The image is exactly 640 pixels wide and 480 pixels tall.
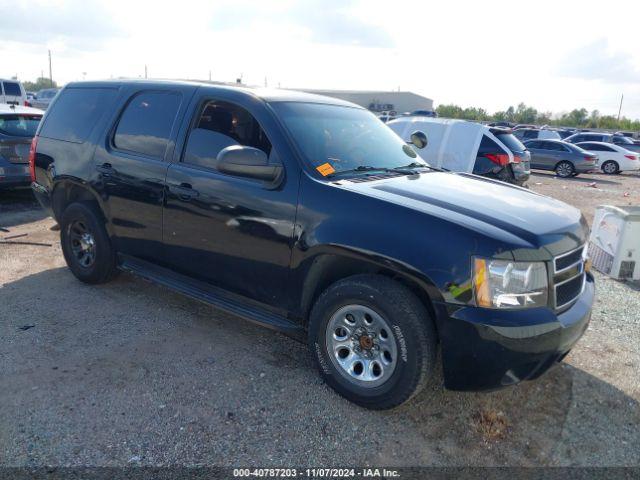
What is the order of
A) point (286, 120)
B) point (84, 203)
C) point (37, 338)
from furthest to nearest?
point (84, 203) < point (37, 338) < point (286, 120)

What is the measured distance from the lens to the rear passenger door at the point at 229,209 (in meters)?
3.52

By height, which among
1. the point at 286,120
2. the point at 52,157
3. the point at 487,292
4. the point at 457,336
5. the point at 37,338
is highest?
the point at 286,120

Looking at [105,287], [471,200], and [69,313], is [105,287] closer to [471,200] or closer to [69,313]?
[69,313]

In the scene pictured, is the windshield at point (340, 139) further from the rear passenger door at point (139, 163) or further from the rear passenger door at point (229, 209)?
the rear passenger door at point (139, 163)

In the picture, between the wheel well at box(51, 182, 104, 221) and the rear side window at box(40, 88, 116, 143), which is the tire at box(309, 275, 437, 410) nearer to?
the wheel well at box(51, 182, 104, 221)

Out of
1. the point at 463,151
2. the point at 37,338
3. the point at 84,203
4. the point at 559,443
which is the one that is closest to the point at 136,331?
the point at 37,338

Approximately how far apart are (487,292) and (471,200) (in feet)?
2.53

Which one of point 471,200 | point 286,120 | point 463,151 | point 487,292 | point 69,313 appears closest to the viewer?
point 487,292

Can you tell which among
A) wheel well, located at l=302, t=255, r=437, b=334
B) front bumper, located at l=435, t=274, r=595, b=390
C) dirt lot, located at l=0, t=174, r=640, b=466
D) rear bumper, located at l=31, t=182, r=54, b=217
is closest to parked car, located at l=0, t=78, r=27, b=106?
rear bumper, located at l=31, t=182, r=54, b=217

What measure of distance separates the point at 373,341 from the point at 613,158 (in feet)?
74.3

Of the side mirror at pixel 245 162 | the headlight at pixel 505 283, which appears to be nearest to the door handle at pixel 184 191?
the side mirror at pixel 245 162

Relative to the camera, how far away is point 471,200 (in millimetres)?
3385

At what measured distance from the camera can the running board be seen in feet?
11.9

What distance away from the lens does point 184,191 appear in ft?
13.0
